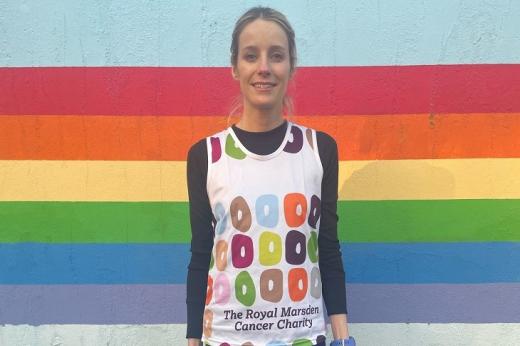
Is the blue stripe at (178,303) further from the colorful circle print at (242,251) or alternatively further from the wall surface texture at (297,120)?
the colorful circle print at (242,251)

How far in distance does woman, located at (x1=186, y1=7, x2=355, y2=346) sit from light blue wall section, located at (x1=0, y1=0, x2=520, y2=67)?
1.81 ft

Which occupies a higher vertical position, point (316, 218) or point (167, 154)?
point (167, 154)

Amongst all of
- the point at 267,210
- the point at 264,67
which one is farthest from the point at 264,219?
the point at 264,67

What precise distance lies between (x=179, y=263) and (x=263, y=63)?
100 centimetres

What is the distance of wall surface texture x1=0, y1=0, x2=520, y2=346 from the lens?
2213mm

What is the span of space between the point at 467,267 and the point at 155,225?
4.05 ft

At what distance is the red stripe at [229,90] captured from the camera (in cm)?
222

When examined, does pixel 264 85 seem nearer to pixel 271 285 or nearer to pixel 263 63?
pixel 263 63

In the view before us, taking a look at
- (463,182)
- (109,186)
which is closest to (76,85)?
(109,186)

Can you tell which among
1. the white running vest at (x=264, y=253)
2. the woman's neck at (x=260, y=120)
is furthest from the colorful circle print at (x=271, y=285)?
the woman's neck at (x=260, y=120)

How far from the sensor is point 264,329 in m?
1.58

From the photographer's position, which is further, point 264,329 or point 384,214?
point 384,214

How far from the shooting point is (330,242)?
5.54ft

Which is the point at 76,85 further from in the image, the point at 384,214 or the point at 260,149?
the point at 384,214
